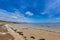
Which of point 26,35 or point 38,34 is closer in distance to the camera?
point 26,35

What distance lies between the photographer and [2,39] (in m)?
16.0

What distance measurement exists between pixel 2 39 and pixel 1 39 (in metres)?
0.12

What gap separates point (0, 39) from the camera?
16.0 meters

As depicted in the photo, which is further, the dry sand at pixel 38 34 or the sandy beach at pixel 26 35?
the dry sand at pixel 38 34

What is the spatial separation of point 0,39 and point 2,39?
9.3 inches

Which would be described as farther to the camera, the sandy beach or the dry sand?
the dry sand

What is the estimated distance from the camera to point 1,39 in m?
16.0

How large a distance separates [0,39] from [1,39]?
0.40ft
